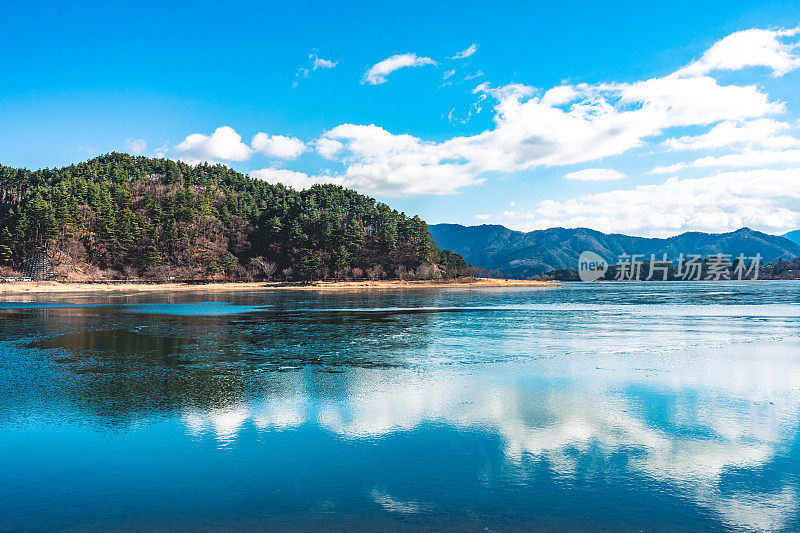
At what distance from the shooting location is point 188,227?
127062 millimetres

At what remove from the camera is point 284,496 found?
8102mm

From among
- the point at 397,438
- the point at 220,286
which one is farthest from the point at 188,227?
the point at 397,438

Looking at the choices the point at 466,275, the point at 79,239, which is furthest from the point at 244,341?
the point at 466,275

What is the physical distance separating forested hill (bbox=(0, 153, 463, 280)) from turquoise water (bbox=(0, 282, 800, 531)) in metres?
97.7

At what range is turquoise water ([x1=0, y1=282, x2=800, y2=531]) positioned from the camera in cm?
763

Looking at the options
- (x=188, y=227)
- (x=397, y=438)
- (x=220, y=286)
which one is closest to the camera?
(x=397, y=438)

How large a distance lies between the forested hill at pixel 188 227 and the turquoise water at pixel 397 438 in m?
97.7

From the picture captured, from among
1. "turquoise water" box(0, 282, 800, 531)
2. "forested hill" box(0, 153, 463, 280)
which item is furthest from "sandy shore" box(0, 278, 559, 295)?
"turquoise water" box(0, 282, 800, 531)

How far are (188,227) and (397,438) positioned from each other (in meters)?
129

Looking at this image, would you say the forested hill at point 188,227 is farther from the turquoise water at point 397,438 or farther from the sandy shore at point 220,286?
the turquoise water at point 397,438

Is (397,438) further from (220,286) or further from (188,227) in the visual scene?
(188,227)

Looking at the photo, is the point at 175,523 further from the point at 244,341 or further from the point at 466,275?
the point at 466,275

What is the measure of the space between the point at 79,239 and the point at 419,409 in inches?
4802

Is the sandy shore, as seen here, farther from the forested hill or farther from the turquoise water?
the turquoise water
